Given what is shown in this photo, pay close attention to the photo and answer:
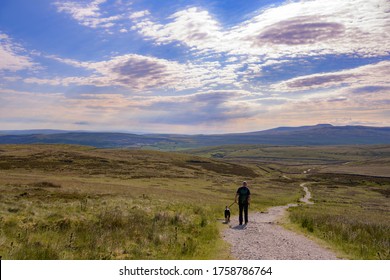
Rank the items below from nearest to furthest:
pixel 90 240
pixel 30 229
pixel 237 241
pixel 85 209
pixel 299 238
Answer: pixel 90 240, pixel 30 229, pixel 237 241, pixel 299 238, pixel 85 209

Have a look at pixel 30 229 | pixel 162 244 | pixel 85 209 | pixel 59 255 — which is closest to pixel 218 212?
pixel 85 209

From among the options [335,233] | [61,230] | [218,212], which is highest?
[61,230]

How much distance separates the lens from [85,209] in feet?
67.3

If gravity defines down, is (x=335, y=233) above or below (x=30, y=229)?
below

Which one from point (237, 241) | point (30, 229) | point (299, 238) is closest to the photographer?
point (30, 229)

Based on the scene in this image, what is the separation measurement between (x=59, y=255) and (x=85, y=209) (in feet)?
34.4
